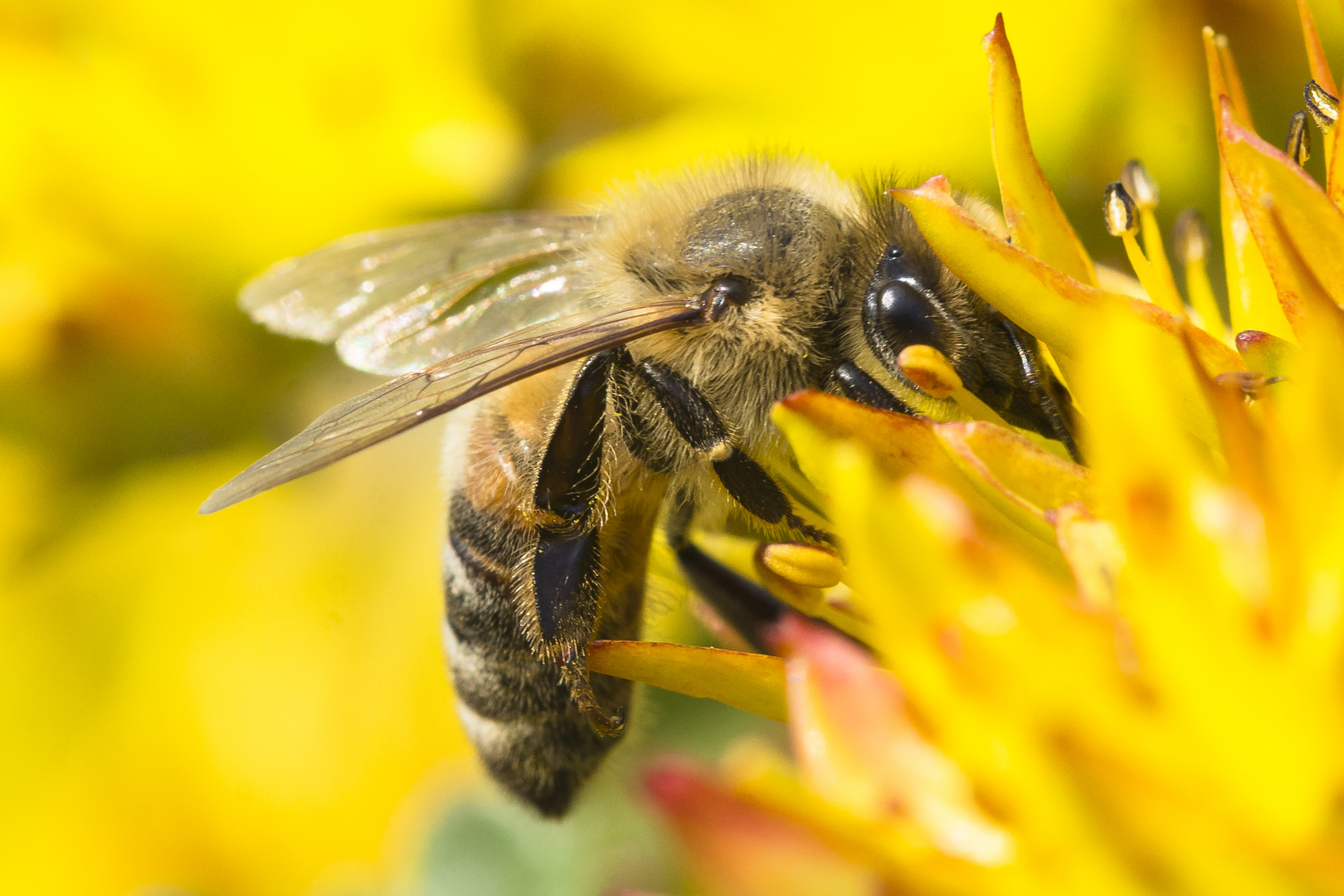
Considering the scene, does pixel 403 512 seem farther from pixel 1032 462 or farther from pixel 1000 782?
pixel 1000 782

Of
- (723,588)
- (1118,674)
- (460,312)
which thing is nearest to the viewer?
(1118,674)

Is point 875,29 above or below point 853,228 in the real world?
below

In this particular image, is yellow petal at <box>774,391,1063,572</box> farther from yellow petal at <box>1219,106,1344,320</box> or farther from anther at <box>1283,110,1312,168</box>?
anther at <box>1283,110,1312,168</box>

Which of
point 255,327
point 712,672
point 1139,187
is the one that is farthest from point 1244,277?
point 255,327

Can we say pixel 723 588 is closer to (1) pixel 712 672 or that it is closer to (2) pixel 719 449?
(2) pixel 719 449

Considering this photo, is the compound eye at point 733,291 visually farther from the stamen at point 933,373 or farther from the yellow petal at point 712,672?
the yellow petal at point 712,672

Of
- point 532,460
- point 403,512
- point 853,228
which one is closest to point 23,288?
point 403,512
